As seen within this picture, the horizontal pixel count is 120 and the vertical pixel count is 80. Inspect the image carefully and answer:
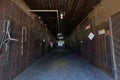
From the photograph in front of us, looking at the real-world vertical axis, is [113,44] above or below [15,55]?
above

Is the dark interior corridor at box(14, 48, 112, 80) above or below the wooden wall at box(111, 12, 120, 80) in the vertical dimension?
below

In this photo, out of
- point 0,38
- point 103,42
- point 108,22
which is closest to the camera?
point 0,38

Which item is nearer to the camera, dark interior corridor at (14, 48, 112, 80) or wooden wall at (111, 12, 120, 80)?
wooden wall at (111, 12, 120, 80)

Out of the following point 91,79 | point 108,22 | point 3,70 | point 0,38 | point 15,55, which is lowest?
point 91,79

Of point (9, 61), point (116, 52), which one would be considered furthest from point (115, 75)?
point (9, 61)

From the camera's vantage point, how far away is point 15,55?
136 inches

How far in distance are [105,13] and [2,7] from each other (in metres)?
3.35

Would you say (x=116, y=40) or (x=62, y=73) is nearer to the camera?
(x=116, y=40)

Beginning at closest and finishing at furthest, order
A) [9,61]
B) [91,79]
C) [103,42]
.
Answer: [9,61]
[91,79]
[103,42]

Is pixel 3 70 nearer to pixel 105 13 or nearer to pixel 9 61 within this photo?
pixel 9 61

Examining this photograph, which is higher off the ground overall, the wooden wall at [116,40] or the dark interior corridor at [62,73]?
the wooden wall at [116,40]

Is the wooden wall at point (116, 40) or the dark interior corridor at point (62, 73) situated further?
the dark interior corridor at point (62, 73)

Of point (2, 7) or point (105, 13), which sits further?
point (105, 13)

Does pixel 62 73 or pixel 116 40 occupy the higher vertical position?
pixel 116 40
